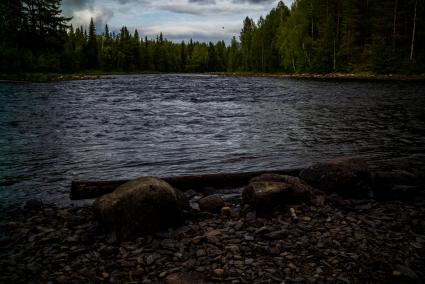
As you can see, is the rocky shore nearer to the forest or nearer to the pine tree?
the forest

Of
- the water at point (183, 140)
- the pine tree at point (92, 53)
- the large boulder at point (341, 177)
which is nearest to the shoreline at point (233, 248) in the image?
the large boulder at point (341, 177)

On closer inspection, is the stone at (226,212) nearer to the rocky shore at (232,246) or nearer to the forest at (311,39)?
the rocky shore at (232,246)

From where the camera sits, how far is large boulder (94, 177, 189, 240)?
21.9ft

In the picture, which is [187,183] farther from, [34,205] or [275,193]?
[34,205]

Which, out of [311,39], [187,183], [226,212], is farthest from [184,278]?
[311,39]

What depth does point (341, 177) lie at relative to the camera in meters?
8.96

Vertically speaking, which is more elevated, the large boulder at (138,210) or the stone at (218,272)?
the large boulder at (138,210)

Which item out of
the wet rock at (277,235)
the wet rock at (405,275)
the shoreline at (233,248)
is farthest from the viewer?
the wet rock at (277,235)

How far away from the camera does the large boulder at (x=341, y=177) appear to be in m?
8.96

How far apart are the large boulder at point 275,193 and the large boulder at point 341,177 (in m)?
0.68

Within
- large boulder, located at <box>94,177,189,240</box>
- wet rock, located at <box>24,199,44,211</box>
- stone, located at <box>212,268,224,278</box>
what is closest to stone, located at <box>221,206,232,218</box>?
large boulder, located at <box>94,177,189,240</box>

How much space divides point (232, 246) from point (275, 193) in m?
2.03

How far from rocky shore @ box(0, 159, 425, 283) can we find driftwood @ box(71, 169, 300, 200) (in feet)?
2.11

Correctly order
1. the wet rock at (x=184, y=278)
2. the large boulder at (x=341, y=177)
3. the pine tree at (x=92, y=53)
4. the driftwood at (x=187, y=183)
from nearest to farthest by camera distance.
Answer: the wet rock at (x=184, y=278)
the driftwood at (x=187, y=183)
the large boulder at (x=341, y=177)
the pine tree at (x=92, y=53)
